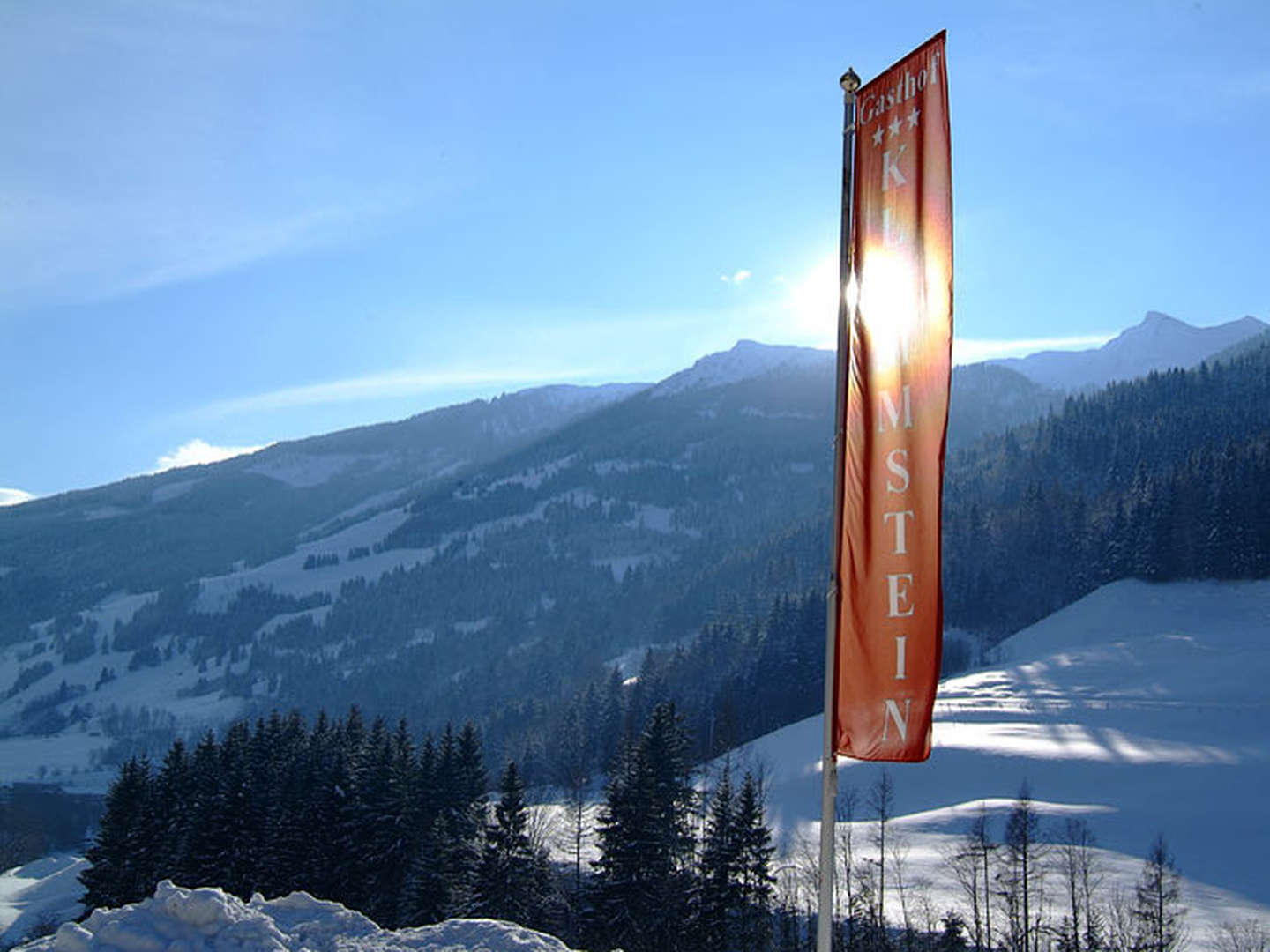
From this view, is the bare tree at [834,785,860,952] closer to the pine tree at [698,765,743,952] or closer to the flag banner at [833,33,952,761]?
the pine tree at [698,765,743,952]

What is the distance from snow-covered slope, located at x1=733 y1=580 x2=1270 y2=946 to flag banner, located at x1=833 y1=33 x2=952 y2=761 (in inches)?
1665

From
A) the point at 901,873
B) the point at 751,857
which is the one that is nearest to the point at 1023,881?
the point at 901,873

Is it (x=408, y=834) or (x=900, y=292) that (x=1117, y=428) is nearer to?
(x=408, y=834)

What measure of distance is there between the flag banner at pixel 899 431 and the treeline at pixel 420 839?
28.8 metres

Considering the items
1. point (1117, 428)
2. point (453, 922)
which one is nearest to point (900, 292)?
point (453, 922)

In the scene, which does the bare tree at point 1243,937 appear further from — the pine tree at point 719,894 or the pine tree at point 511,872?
the pine tree at point 511,872

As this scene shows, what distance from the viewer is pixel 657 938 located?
36.6 meters

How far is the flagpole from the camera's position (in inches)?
332

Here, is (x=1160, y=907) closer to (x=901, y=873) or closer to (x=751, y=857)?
(x=751, y=857)

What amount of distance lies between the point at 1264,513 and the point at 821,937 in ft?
363

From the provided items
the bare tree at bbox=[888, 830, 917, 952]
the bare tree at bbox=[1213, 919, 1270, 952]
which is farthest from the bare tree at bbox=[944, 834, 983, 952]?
the bare tree at bbox=[1213, 919, 1270, 952]

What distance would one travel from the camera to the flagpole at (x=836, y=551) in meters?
8.44

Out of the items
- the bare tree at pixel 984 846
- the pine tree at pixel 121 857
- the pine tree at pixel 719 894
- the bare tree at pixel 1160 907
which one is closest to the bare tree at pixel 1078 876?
the bare tree at pixel 1160 907

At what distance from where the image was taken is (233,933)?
37.2ft
